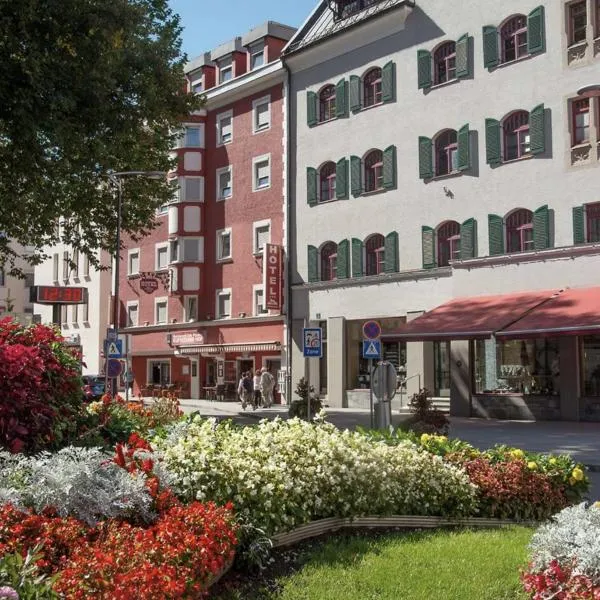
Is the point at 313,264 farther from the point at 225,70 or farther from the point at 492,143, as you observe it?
the point at 225,70

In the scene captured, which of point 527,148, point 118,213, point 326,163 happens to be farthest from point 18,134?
point 326,163

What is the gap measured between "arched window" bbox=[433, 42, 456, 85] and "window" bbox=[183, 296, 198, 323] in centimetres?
1721

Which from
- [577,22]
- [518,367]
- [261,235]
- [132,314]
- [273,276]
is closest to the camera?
[577,22]

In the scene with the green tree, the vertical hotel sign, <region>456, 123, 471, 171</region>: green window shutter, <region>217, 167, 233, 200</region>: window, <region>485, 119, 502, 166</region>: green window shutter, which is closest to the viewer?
the green tree

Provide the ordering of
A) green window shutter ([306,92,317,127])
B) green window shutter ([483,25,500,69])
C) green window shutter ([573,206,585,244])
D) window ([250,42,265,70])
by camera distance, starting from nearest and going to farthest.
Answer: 1. green window shutter ([573,206,585,244])
2. green window shutter ([483,25,500,69])
3. green window shutter ([306,92,317,127])
4. window ([250,42,265,70])

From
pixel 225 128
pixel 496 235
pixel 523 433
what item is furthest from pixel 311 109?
pixel 523 433

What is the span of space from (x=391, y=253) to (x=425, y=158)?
3735 millimetres

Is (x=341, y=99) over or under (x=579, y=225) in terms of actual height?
over

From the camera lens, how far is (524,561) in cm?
567

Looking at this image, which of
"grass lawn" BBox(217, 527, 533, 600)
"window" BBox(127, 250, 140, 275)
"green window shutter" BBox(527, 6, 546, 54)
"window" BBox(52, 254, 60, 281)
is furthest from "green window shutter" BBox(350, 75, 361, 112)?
"window" BBox(52, 254, 60, 281)

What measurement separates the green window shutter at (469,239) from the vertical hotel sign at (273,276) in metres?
9.46

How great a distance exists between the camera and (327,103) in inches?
1371

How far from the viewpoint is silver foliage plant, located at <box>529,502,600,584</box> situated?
455 centimetres

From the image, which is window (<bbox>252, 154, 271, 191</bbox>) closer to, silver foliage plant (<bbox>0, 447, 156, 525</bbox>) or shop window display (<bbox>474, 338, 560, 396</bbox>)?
shop window display (<bbox>474, 338, 560, 396</bbox>)
